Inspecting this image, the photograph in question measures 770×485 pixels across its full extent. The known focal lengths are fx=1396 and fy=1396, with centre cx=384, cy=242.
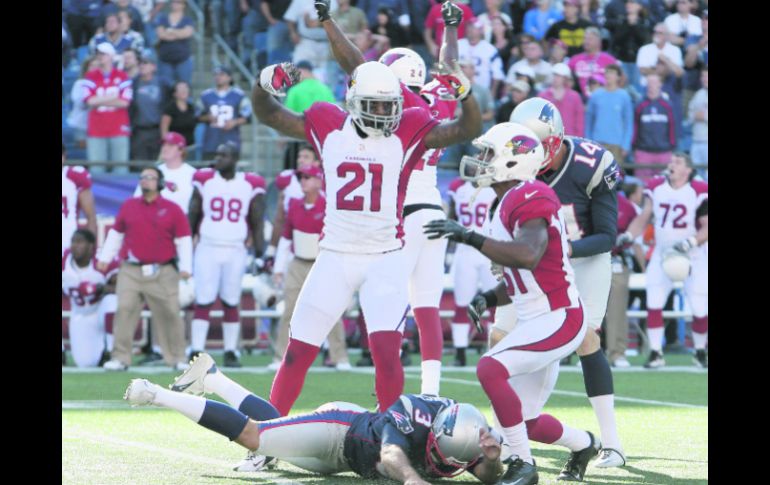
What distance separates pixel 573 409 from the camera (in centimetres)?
919

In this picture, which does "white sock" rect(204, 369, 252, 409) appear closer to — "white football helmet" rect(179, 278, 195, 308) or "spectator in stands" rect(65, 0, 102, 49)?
"white football helmet" rect(179, 278, 195, 308)

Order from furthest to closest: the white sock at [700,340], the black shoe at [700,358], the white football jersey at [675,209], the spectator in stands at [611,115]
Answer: the spectator in stands at [611,115], the white football jersey at [675,209], the white sock at [700,340], the black shoe at [700,358]

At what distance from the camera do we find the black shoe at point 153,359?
12744mm

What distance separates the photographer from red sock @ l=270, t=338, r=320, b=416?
21.6ft

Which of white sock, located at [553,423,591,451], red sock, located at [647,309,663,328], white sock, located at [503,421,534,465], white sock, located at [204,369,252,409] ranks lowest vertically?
→ red sock, located at [647,309,663,328]

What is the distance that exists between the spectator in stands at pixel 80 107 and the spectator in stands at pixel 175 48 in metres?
0.95

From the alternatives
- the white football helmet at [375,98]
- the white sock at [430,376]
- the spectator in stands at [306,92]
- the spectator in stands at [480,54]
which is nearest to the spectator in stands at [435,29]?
the spectator in stands at [480,54]

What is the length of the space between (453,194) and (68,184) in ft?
12.1

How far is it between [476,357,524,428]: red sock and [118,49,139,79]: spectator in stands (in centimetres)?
1015

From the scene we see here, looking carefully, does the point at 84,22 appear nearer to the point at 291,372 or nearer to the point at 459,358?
the point at 459,358

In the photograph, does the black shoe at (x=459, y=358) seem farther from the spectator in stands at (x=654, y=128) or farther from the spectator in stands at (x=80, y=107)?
the spectator in stands at (x=80, y=107)

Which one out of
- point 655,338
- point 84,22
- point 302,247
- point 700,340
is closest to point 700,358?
point 700,340

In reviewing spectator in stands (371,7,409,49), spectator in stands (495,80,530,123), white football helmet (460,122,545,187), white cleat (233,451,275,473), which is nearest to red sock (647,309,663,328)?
spectator in stands (495,80,530,123)
